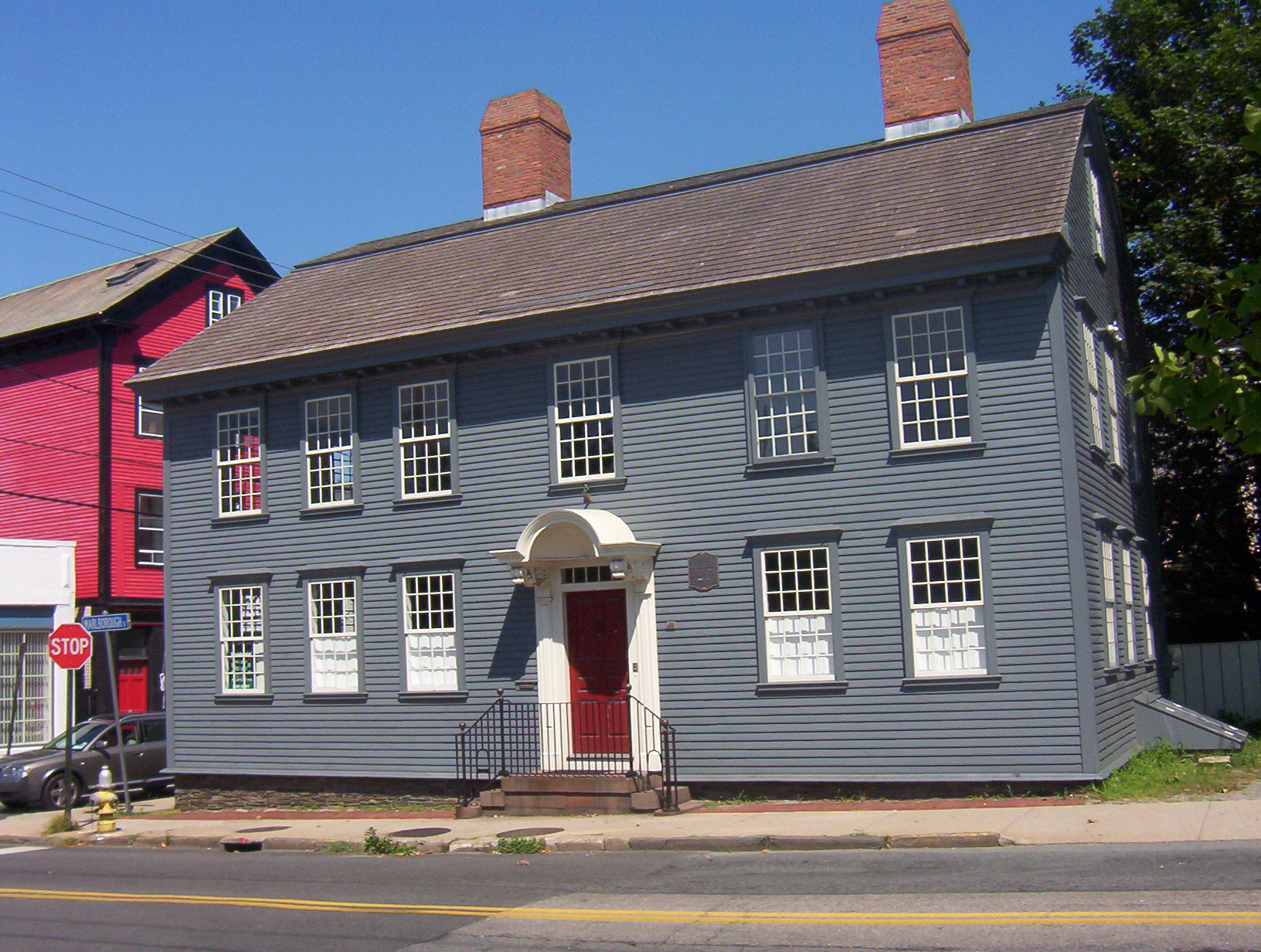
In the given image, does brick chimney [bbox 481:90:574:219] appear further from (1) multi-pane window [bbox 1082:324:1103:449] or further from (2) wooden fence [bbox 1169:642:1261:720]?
(2) wooden fence [bbox 1169:642:1261:720]

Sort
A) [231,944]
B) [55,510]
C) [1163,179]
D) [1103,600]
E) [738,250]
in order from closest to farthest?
[231,944], [1103,600], [738,250], [1163,179], [55,510]

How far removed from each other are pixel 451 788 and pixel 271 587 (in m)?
4.50

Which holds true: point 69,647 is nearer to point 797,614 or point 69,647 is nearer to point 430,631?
point 430,631

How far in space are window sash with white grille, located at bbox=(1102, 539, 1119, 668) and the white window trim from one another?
12658 millimetres

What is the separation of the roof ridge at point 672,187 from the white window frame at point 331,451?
4148 millimetres

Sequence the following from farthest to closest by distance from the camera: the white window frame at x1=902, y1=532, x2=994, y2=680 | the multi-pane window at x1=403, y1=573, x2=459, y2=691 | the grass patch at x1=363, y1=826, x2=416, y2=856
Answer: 1. the multi-pane window at x1=403, y1=573, x2=459, y2=691
2. the white window frame at x1=902, y1=532, x2=994, y2=680
3. the grass patch at x1=363, y1=826, x2=416, y2=856

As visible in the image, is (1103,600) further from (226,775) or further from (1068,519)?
(226,775)

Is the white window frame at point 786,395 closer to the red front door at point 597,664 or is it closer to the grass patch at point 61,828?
the red front door at point 597,664

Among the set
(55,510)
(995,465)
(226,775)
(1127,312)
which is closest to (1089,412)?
(995,465)

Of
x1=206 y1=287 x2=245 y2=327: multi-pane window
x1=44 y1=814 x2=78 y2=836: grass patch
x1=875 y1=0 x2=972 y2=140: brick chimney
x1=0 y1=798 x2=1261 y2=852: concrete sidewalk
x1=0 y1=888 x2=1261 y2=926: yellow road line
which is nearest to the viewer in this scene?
x1=0 y1=888 x2=1261 y2=926: yellow road line

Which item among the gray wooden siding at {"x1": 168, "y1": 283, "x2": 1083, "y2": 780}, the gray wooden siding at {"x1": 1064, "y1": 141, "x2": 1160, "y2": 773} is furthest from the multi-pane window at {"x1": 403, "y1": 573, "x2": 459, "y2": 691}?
the gray wooden siding at {"x1": 1064, "y1": 141, "x2": 1160, "y2": 773}

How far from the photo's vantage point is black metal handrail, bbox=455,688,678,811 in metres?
17.0

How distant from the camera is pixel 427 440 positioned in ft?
63.0

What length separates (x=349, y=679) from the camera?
64.2 feet
